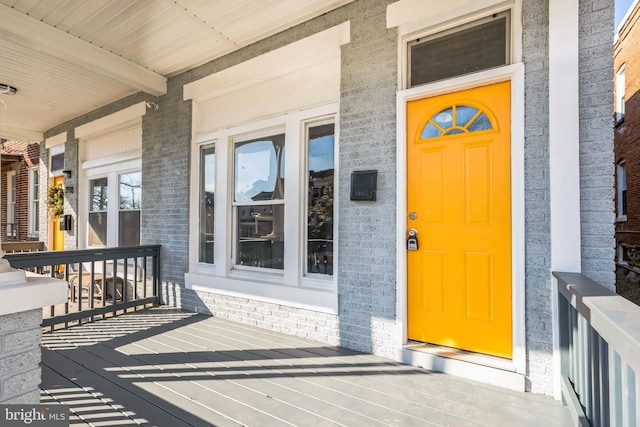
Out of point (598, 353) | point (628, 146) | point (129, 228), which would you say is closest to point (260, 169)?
point (129, 228)

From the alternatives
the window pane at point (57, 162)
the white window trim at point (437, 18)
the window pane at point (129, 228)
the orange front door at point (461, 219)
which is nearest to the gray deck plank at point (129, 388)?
the orange front door at point (461, 219)

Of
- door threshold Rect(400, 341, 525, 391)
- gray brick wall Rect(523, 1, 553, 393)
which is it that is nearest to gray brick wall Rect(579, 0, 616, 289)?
gray brick wall Rect(523, 1, 553, 393)

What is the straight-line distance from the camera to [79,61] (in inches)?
151

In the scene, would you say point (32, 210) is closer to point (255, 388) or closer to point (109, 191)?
point (109, 191)

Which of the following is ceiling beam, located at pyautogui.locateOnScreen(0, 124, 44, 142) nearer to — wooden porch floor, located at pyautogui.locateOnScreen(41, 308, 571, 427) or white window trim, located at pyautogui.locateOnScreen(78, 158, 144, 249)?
white window trim, located at pyautogui.locateOnScreen(78, 158, 144, 249)

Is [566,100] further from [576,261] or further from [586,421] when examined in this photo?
[586,421]

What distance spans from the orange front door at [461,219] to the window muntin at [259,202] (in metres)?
1.50

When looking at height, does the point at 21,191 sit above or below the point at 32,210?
above

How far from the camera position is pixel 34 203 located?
829cm

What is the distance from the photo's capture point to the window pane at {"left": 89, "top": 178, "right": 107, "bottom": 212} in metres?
6.14

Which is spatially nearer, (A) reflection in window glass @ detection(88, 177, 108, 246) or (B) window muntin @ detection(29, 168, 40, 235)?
(A) reflection in window glass @ detection(88, 177, 108, 246)

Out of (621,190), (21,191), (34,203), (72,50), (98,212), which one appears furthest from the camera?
A: (621,190)

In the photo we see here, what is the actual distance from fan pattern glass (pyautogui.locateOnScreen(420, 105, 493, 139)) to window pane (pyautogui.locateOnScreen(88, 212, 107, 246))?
5801 mm

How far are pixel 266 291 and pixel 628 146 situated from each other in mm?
10745
